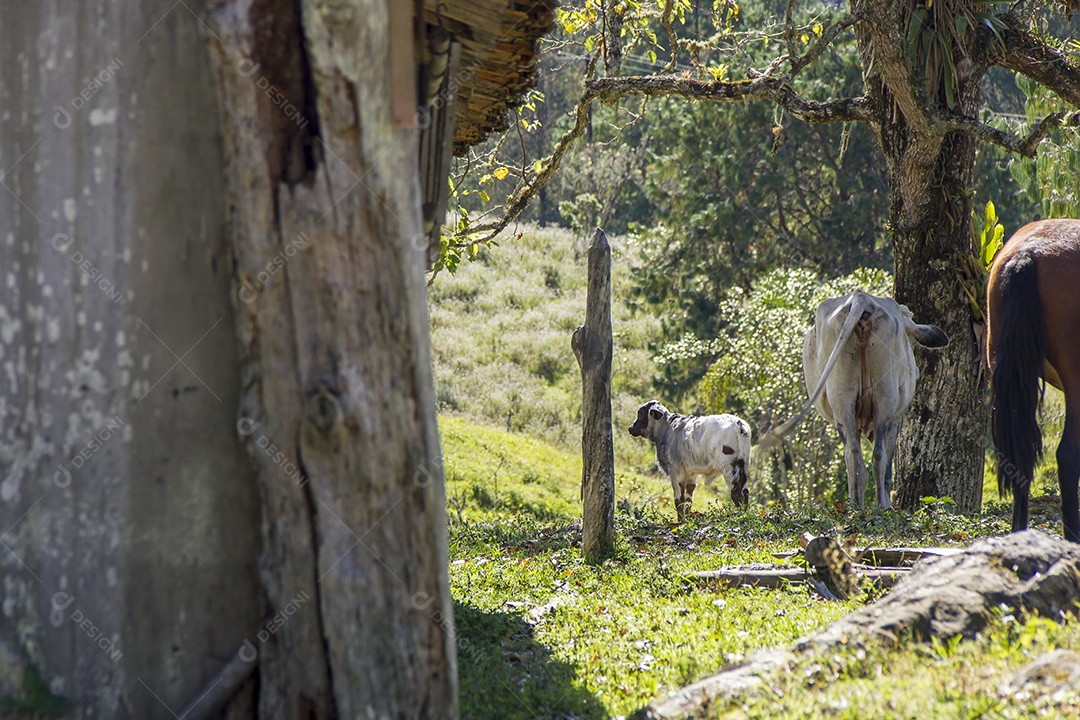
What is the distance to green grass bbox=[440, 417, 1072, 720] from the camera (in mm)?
4578

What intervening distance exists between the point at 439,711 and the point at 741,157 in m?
22.5

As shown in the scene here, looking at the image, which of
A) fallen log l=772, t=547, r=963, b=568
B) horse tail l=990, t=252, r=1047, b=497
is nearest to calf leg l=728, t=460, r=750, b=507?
fallen log l=772, t=547, r=963, b=568

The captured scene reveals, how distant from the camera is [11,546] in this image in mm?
3805

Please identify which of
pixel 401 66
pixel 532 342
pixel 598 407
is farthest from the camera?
pixel 532 342

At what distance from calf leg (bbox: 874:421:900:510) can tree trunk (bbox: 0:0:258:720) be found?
787cm

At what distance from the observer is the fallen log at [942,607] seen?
4.12 metres

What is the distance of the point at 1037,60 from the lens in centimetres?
1075

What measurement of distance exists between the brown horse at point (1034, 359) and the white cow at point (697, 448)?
5.97 m

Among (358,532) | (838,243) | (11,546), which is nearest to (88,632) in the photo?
(11,546)

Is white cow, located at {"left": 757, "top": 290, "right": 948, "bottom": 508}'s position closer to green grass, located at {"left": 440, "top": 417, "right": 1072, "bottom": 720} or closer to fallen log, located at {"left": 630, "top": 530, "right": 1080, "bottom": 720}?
green grass, located at {"left": 440, "top": 417, "right": 1072, "bottom": 720}

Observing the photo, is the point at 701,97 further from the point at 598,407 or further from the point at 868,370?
the point at 598,407

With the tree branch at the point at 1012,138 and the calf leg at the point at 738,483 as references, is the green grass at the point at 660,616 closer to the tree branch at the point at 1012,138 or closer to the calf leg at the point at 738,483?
the calf leg at the point at 738,483

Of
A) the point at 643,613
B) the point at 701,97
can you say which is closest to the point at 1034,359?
the point at 643,613

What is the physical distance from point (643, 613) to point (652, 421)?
7.48m
